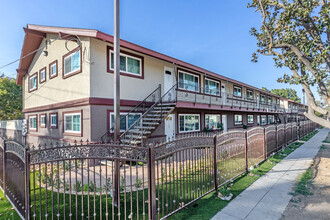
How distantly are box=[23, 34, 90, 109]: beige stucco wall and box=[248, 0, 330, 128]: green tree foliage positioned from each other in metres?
8.61

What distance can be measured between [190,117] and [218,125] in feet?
15.2

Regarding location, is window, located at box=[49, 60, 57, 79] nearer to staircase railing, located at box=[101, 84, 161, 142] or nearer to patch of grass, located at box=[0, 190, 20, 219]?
staircase railing, located at box=[101, 84, 161, 142]

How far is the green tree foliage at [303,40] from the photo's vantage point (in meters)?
6.29

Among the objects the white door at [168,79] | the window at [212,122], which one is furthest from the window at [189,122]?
the white door at [168,79]

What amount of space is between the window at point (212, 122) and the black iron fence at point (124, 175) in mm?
8355

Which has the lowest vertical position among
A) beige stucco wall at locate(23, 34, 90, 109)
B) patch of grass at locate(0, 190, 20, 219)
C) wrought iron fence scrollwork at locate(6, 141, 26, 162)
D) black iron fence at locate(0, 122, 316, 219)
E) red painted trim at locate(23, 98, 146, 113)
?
patch of grass at locate(0, 190, 20, 219)

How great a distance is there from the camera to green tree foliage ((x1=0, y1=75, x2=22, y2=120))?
74.6ft

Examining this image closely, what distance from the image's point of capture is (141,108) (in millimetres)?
10992

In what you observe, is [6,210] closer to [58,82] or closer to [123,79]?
[123,79]

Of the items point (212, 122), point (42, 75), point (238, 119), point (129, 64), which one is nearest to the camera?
point (129, 64)

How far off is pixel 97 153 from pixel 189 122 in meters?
11.7

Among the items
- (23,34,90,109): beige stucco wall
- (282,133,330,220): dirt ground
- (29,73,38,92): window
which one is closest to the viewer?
(282,133,330,220): dirt ground

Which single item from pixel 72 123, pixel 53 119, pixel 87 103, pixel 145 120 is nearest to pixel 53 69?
pixel 53 119

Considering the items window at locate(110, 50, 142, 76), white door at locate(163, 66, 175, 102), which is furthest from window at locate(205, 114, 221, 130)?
window at locate(110, 50, 142, 76)
